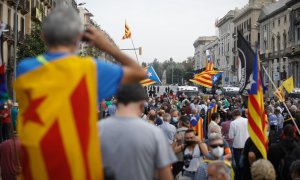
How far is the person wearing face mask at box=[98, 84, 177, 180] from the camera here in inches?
112

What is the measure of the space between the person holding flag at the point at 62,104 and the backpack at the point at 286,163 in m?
5.01

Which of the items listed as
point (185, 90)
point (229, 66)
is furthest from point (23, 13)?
point (229, 66)

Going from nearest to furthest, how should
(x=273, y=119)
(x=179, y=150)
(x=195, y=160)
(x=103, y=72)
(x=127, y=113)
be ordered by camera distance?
(x=103, y=72)
(x=127, y=113)
(x=195, y=160)
(x=179, y=150)
(x=273, y=119)

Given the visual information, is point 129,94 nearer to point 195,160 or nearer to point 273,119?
point 195,160

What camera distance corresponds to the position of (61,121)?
2.59 meters

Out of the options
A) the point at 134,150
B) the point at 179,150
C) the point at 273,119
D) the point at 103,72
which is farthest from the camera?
the point at 273,119

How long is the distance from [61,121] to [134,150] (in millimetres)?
474

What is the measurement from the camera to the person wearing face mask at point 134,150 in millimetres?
2836

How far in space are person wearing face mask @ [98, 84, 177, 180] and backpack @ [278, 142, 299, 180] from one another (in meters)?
4.71

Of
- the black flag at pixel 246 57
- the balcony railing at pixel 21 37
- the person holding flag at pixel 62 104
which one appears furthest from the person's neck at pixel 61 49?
the balcony railing at pixel 21 37

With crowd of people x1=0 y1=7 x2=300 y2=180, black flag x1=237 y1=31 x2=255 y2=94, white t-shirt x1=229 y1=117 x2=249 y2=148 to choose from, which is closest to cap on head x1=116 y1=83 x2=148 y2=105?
crowd of people x1=0 y1=7 x2=300 y2=180

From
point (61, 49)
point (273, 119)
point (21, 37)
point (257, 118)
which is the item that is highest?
point (21, 37)

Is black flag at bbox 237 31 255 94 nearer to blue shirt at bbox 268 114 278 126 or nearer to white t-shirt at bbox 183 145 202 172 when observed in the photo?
white t-shirt at bbox 183 145 202 172

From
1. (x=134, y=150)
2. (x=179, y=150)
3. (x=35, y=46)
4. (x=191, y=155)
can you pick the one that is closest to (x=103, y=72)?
(x=134, y=150)
